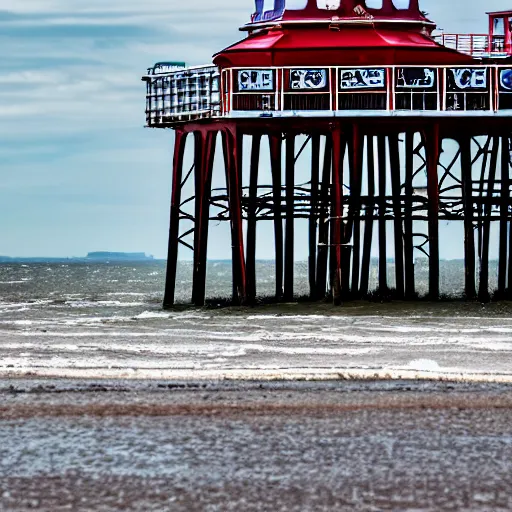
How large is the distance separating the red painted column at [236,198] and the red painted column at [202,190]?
31.4 inches

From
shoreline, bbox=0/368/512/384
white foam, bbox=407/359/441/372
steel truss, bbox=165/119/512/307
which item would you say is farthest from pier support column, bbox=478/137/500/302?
shoreline, bbox=0/368/512/384

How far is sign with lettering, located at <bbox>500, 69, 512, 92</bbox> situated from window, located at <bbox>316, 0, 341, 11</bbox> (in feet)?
16.3

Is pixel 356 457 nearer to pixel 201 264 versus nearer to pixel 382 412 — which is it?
pixel 382 412

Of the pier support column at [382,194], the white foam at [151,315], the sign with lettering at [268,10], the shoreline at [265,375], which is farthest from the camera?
the pier support column at [382,194]

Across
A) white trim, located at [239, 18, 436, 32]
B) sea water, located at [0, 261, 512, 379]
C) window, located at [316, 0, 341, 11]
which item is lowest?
sea water, located at [0, 261, 512, 379]

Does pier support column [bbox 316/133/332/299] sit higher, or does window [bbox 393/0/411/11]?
window [bbox 393/0/411/11]

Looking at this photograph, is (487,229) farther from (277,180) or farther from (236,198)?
(236,198)

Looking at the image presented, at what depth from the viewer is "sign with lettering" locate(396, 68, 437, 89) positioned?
116 feet

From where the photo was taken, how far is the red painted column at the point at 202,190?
125 ft

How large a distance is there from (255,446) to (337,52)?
24.2 meters

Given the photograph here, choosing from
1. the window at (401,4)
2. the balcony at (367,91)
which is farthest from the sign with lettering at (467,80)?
the window at (401,4)

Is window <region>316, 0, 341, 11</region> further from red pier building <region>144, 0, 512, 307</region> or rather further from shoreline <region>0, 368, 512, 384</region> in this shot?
shoreline <region>0, 368, 512, 384</region>

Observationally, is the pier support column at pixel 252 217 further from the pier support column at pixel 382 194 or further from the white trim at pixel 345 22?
the white trim at pixel 345 22

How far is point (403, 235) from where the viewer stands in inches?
1661
